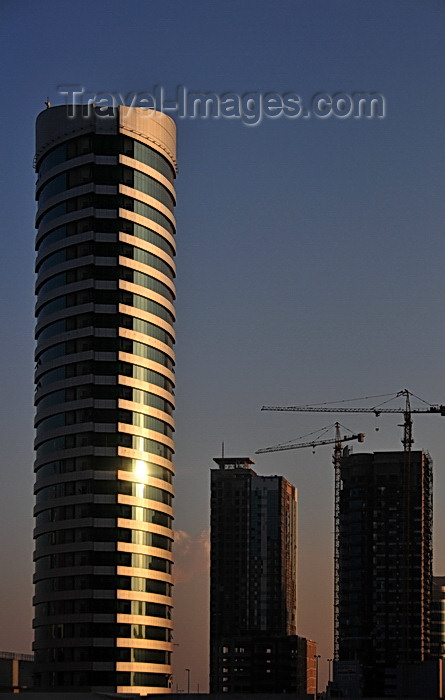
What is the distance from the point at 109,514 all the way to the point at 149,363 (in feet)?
76.9

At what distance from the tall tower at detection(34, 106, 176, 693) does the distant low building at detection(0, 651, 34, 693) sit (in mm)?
3522

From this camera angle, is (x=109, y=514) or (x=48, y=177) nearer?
(x=109, y=514)

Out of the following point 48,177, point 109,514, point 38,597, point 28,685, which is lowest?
point 28,685

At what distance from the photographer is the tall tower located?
184250 millimetres

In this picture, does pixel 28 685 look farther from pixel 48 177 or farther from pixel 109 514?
pixel 48 177

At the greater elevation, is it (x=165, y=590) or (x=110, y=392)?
(x=110, y=392)

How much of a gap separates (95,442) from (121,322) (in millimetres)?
17839

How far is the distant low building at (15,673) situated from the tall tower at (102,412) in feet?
11.6

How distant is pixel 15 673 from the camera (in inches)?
7136

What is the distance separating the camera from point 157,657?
188500mm

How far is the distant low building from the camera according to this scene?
178m

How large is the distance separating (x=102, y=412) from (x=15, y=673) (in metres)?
38.1

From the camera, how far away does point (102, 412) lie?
190 metres

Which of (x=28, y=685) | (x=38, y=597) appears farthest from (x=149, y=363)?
(x=28, y=685)
